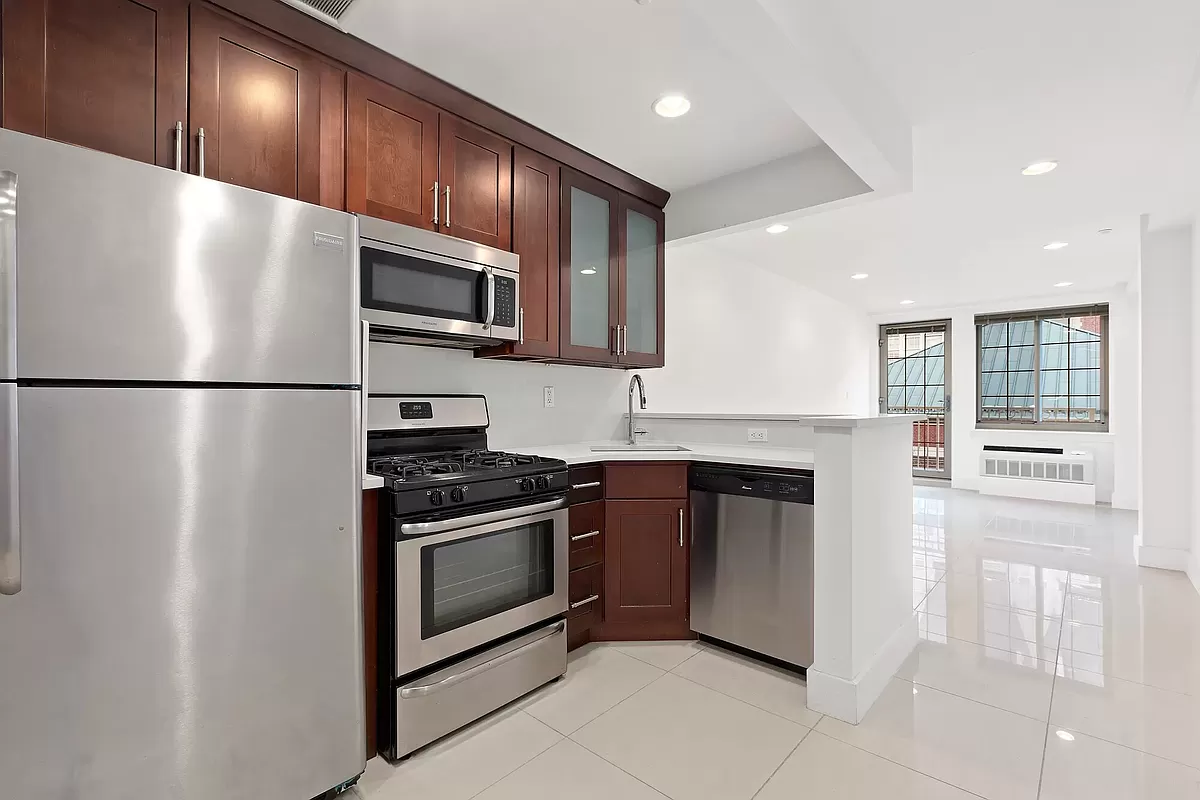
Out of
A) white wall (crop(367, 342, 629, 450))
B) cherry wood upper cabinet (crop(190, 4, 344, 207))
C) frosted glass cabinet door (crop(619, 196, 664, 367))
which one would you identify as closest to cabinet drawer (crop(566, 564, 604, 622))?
white wall (crop(367, 342, 629, 450))

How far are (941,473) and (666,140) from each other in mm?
6889

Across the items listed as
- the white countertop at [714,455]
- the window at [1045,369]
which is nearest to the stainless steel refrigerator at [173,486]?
the white countertop at [714,455]

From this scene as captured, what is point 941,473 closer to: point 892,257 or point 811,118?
point 892,257

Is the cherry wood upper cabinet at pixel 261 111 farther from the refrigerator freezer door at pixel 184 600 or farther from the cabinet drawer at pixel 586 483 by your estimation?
the cabinet drawer at pixel 586 483

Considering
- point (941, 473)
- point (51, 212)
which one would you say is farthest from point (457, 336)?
point (941, 473)

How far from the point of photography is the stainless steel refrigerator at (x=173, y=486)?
3.84ft

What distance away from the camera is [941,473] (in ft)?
25.1

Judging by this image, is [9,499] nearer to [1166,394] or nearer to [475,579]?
[475,579]

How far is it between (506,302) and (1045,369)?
287 inches

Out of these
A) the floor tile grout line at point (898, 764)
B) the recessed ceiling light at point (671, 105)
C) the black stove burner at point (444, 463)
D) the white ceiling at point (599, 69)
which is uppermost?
the white ceiling at point (599, 69)

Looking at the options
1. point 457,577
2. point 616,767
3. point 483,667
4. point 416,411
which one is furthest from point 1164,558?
point 416,411

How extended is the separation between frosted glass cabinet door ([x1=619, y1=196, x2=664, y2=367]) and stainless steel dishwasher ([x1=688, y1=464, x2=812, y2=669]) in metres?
0.94

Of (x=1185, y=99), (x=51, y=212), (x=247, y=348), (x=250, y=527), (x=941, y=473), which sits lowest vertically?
(x=941, y=473)

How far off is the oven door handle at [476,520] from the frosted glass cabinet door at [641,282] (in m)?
1.17
